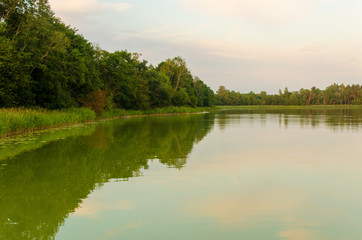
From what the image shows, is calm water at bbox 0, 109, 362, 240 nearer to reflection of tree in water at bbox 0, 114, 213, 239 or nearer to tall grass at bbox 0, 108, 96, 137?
reflection of tree in water at bbox 0, 114, 213, 239

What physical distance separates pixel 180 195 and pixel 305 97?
184m

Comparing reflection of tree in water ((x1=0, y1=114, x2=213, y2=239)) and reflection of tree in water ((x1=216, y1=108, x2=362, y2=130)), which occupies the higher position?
reflection of tree in water ((x1=216, y1=108, x2=362, y2=130))

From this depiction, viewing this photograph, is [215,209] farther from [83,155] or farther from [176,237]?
[83,155]

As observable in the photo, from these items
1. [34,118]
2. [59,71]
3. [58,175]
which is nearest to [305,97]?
[59,71]

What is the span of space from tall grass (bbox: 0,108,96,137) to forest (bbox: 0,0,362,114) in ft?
6.09

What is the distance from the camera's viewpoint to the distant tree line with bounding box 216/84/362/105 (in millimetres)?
169000

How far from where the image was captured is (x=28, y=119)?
2231 cm

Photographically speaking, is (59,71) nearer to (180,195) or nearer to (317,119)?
(180,195)

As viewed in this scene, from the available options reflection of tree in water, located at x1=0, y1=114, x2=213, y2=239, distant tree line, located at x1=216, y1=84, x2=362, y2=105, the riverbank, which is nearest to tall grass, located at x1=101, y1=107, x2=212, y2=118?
the riverbank

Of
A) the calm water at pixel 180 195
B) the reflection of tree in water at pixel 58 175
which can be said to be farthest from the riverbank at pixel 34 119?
the calm water at pixel 180 195

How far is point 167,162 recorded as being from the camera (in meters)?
12.9

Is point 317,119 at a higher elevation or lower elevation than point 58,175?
higher

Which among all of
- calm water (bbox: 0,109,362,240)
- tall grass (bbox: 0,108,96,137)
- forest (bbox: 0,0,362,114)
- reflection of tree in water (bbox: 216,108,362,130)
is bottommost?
calm water (bbox: 0,109,362,240)

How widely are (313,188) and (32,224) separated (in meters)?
7.23
